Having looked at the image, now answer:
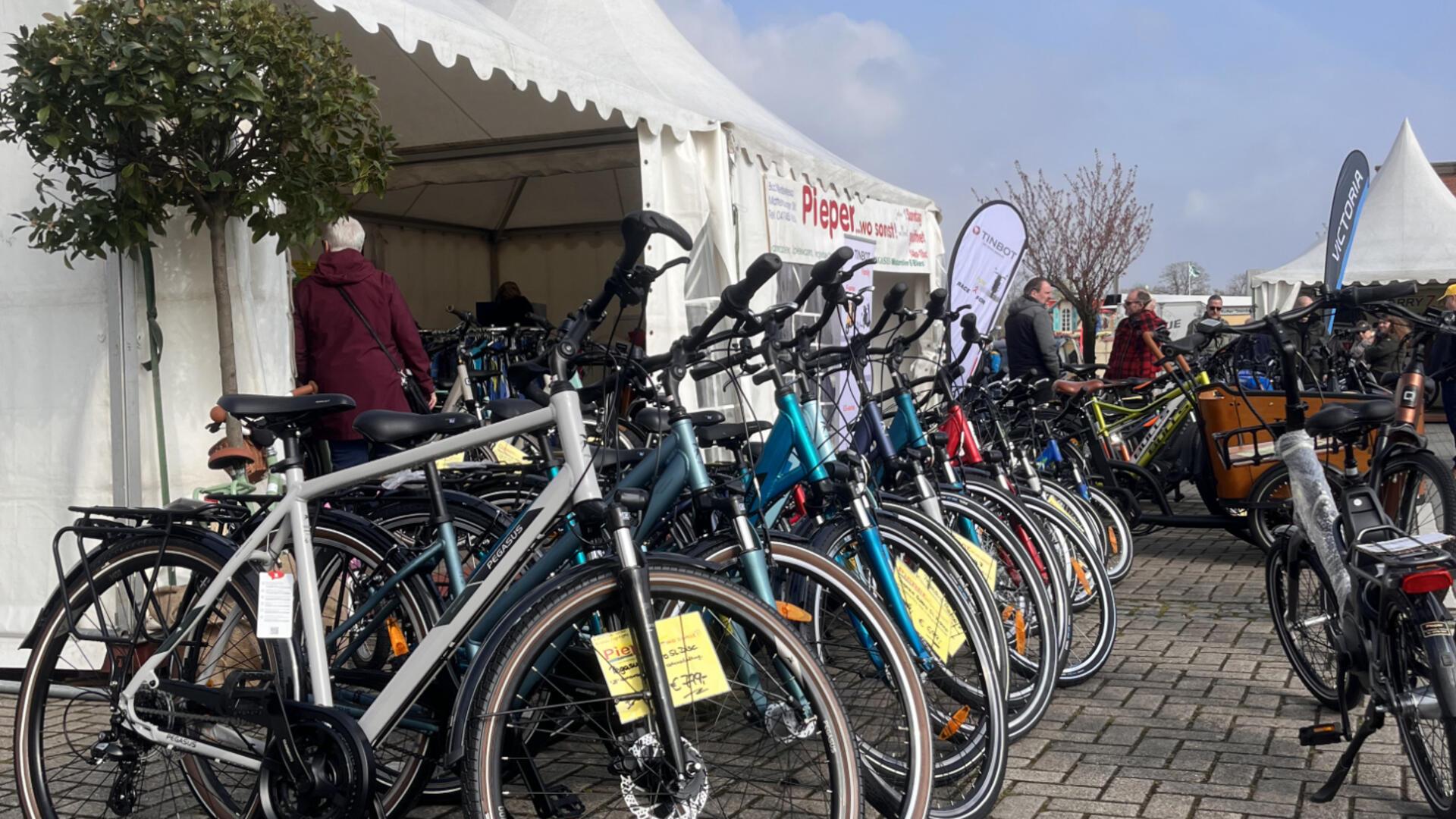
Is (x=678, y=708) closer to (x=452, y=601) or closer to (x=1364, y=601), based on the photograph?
(x=452, y=601)

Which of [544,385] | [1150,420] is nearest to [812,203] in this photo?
[1150,420]

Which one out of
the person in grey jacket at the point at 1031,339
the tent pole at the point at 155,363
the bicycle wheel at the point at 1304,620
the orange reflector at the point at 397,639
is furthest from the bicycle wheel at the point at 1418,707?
the person in grey jacket at the point at 1031,339

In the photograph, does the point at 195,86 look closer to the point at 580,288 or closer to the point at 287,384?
the point at 287,384

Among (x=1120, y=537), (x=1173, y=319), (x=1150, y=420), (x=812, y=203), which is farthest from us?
(x=1173, y=319)

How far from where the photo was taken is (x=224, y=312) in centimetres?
529

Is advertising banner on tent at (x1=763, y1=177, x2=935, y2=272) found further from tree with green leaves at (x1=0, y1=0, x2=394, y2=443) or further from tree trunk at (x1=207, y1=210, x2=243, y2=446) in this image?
tree trunk at (x1=207, y1=210, x2=243, y2=446)

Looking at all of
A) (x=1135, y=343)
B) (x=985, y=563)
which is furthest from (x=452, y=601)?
(x=1135, y=343)

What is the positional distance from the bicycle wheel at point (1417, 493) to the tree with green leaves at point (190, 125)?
4.05 m

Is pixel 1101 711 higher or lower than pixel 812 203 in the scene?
lower

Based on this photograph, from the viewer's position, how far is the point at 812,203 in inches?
377

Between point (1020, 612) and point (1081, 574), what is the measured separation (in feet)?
3.88

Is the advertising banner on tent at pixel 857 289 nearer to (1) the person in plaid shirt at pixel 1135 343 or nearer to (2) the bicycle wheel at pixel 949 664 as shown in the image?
(2) the bicycle wheel at pixel 949 664

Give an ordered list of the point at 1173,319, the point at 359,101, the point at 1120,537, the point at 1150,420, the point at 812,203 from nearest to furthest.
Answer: the point at 359,101, the point at 1120,537, the point at 1150,420, the point at 812,203, the point at 1173,319

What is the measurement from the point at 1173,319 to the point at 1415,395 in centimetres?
2588
